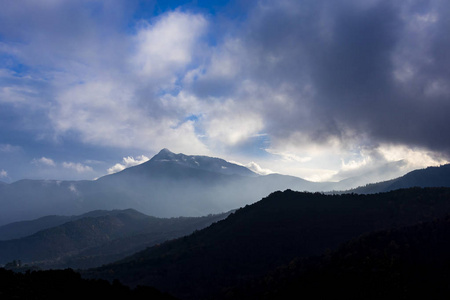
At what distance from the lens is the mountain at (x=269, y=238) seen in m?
107

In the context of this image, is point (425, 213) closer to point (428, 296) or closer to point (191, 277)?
point (428, 296)

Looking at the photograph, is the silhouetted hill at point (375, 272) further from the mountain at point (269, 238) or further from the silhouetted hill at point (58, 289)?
the silhouetted hill at point (58, 289)

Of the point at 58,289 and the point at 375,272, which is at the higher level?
the point at 58,289

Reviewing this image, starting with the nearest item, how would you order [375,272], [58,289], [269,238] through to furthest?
[58,289] → [375,272] → [269,238]

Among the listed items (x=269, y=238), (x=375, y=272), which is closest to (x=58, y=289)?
(x=375, y=272)

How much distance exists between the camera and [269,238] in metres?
125

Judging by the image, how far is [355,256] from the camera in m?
75.7

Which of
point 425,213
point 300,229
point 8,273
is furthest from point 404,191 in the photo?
point 8,273

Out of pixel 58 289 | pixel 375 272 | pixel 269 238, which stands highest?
pixel 58 289

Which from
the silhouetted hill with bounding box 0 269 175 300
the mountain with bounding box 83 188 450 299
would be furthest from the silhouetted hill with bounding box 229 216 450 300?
the silhouetted hill with bounding box 0 269 175 300

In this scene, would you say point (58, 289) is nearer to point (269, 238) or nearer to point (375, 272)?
point (375, 272)

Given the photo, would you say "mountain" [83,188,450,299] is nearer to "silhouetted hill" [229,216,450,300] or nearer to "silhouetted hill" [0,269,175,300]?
"silhouetted hill" [229,216,450,300]

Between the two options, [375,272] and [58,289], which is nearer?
[58,289]

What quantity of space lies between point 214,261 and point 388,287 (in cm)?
7040
